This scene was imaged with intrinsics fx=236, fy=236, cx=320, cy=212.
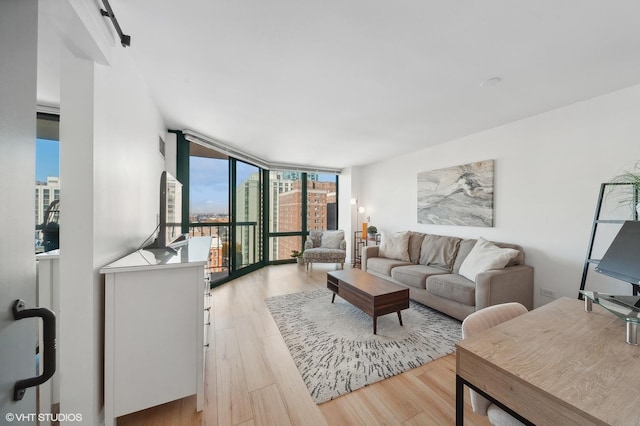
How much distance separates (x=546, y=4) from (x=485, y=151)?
88.4 inches

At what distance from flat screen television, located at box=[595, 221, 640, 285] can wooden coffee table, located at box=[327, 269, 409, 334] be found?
4.97 feet

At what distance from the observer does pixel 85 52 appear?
1.24m

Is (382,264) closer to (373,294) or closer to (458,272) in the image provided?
(458,272)

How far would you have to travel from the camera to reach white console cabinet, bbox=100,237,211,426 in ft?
4.41

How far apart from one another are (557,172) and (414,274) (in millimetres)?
1933

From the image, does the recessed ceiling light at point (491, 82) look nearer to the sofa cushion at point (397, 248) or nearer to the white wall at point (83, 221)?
the sofa cushion at point (397, 248)

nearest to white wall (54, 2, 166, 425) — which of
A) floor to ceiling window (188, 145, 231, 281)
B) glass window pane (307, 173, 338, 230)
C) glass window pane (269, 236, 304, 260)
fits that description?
floor to ceiling window (188, 145, 231, 281)

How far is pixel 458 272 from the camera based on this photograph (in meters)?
3.09

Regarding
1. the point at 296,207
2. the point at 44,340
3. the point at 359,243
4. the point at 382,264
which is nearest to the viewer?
the point at 44,340

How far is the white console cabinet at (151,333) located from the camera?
4.41ft

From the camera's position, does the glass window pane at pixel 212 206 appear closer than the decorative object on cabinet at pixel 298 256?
Yes

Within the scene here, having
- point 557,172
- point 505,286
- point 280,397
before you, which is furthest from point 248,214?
point 557,172

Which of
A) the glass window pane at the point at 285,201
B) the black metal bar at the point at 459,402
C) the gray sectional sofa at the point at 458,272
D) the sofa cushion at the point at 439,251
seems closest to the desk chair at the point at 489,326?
the black metal bar at the point at 459,402

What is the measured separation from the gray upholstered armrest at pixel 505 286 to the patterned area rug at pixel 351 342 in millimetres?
484
